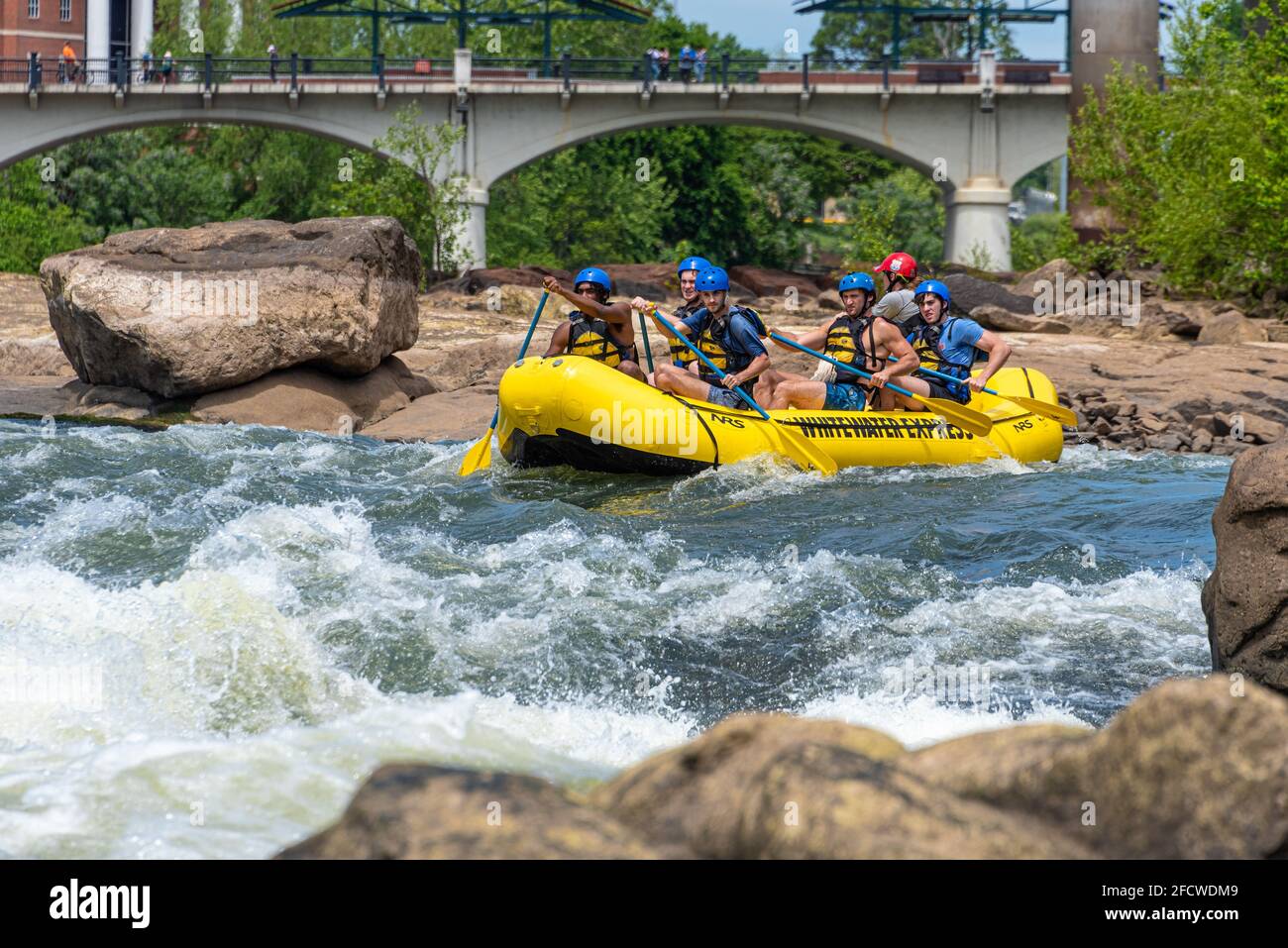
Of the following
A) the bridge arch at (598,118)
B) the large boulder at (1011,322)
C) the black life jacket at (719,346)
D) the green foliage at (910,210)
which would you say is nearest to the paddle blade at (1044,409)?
the black life jacket at (719,346)

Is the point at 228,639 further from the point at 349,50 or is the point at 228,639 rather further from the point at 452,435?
the point at 349,50

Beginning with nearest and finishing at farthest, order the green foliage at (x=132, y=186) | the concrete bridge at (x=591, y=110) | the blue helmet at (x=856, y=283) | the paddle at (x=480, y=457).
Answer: the paddle at (x=480, y=457)
the blue helmet at (x=856, y=283)
the concrete bridge at (x=591, y=110)
the green foliage at (x=132, y=186)

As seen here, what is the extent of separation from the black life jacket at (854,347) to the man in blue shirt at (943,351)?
0.97ft

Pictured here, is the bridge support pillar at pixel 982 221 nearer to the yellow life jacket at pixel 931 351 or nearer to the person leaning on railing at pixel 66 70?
the person leaning on railing at pixel 66 70

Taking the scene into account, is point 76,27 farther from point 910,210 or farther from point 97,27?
point 910,210

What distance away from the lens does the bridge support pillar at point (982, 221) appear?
38.6 m

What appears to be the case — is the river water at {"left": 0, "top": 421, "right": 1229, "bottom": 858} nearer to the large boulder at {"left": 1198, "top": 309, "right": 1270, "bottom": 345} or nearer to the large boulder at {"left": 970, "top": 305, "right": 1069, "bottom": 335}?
the large boulder at {"left": 1198, "top": 309, "right": 1270, "bottom": 345}

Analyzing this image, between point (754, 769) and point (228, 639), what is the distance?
393 centimetres

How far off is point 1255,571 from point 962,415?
20.8ft

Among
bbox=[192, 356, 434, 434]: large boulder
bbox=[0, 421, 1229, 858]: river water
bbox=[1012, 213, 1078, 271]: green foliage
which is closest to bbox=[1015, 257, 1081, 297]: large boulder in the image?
bbox=[1012, 213, 1078, 271]: green foliage

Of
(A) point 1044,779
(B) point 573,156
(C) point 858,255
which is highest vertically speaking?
(B) point 573,156

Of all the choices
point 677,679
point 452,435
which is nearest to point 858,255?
point 452,435

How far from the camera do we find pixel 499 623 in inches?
284

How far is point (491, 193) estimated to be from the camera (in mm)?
44344
